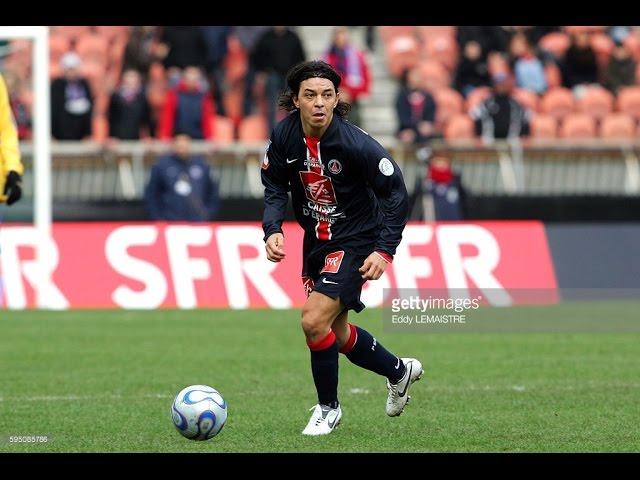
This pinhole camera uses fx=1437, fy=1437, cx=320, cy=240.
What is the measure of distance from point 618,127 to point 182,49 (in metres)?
7.35

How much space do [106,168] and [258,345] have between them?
827 centimetres

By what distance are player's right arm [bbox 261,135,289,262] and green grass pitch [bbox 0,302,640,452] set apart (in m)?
1.16

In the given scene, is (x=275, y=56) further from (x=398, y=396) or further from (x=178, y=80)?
(x=398, y=396)

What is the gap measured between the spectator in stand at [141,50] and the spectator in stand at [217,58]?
88 cm

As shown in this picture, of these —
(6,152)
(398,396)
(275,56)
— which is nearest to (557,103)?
(275,56)

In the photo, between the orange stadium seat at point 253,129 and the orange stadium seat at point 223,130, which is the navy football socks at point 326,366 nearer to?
the orange stadium seat at point 253,129

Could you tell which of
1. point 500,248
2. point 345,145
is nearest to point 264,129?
point 500,248

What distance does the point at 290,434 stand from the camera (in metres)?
8.24

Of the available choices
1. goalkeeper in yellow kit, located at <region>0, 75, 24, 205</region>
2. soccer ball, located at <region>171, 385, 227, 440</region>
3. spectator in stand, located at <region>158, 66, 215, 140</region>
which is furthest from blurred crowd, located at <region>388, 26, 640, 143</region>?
soccer ball, located at <region>171, 385, 227, 440</region>

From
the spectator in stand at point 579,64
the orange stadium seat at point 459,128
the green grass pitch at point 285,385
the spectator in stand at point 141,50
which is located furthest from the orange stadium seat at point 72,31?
the green grass pitch at point 285,385

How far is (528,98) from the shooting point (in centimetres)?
2386

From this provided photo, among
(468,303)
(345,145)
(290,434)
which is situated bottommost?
(468,303)

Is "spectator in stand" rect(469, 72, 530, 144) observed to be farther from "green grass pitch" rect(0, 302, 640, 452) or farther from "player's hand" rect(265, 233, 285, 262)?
"player's hand" rect(265, 233, 285, 262)

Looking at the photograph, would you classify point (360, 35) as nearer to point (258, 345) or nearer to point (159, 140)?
point (159, 140)
